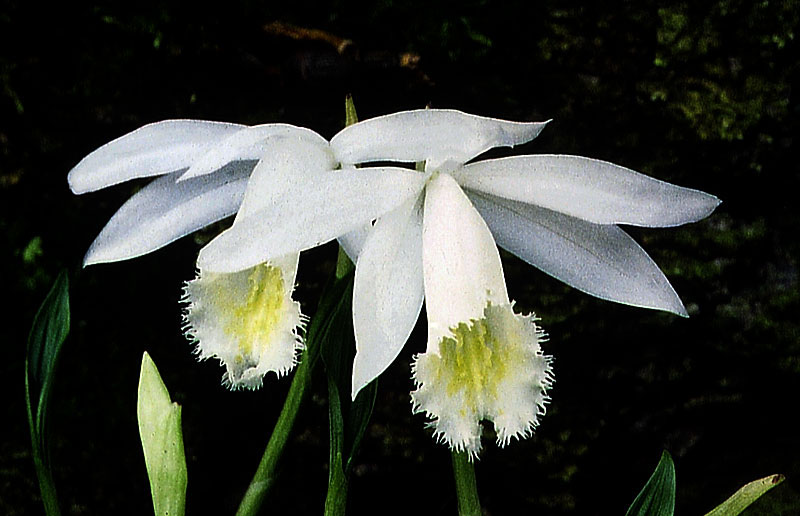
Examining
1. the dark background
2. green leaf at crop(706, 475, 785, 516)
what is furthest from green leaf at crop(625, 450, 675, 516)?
the dark background

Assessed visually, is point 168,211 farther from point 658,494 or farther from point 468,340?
point 658,494

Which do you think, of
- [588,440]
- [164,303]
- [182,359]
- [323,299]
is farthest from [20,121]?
[588,440]

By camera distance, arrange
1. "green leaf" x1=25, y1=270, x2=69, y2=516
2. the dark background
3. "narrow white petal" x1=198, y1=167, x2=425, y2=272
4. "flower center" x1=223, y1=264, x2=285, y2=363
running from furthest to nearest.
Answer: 1. the dark background
2. "green leaf" x1=25, y1=270, x2=69, y2=516
3. "flower center" x1=223, y1=264, x2=285, y2=363
4. "narrow white petal" x1=198, y1=167, x2=425, y2=272

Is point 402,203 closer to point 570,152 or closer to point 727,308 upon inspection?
point 570,152

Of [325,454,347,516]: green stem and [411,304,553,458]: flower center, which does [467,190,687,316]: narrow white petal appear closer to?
[411,304,553,458]: flower center

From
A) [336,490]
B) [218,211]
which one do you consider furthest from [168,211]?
[336,490]

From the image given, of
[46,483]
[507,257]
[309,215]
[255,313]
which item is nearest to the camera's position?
[309,215]

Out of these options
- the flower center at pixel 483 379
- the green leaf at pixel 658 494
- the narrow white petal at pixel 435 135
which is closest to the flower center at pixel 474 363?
the flower center at pixel 483 379

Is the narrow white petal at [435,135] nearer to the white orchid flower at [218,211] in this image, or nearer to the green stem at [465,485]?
the white orchid flower at [218,211]
